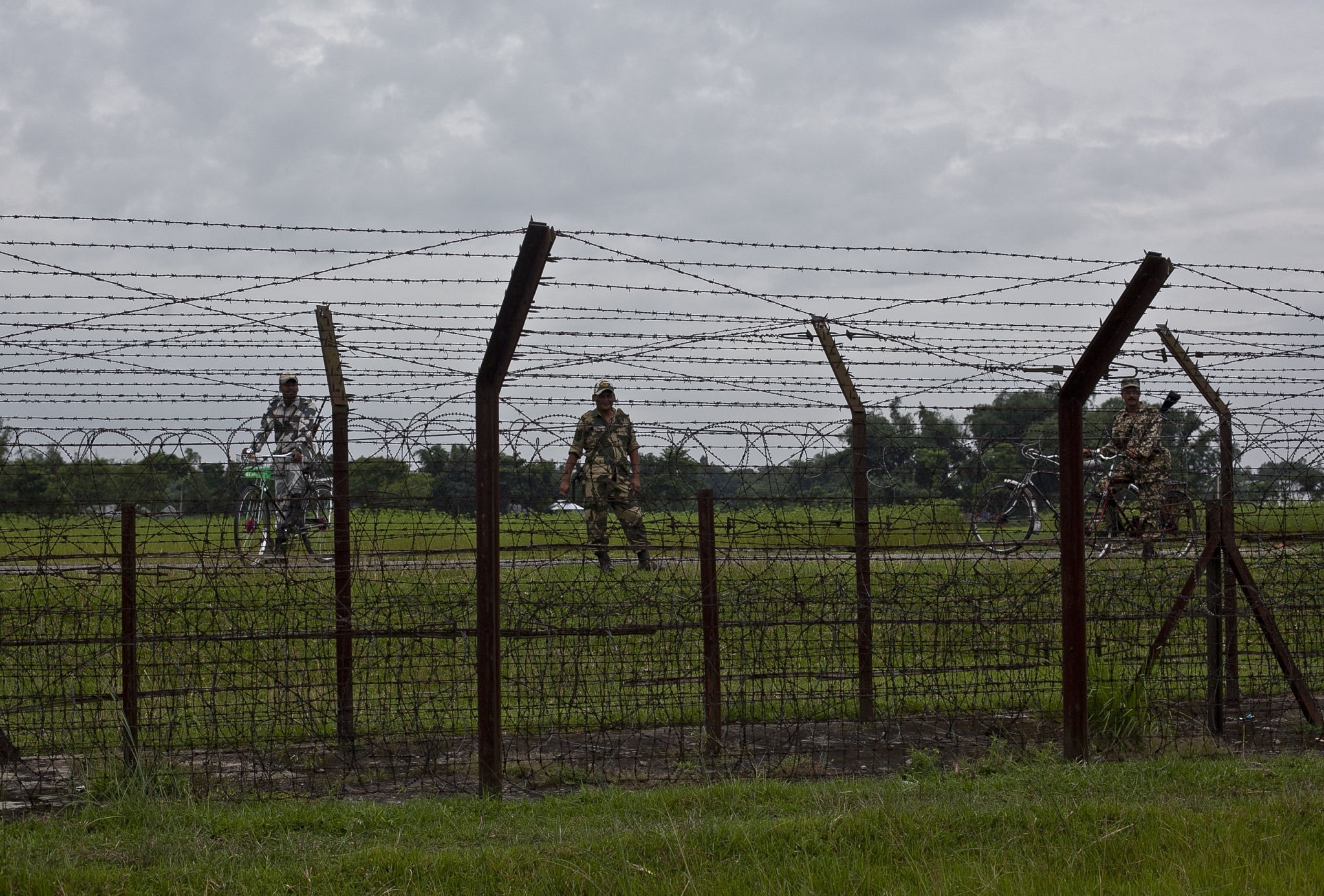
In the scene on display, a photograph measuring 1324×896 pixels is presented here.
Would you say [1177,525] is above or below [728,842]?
above

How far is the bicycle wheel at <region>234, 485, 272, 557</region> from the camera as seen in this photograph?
5922 mm

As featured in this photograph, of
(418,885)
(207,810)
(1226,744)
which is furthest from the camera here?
(1226,744)

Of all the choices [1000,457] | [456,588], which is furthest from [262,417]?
[1000,457]

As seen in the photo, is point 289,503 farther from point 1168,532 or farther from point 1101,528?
point 1101,528

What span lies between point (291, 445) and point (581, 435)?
1629 millimetres

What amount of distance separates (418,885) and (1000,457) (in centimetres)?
436

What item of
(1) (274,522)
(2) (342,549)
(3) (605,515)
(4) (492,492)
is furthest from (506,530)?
(1) (274,522)

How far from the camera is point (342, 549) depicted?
5922 millimetres

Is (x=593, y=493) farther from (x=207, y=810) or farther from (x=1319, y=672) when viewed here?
(x=1319, y=672)

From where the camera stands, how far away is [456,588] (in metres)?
6.35

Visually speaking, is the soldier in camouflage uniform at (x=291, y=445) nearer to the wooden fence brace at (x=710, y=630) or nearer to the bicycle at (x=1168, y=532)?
the wooden fence brace at (x=710, y=630)

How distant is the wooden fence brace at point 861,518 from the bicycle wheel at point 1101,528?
3.83 ft

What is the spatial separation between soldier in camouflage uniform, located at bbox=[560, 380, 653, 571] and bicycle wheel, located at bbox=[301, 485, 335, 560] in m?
1.19

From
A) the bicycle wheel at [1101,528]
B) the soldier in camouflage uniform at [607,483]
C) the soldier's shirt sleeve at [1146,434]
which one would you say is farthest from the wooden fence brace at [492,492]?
the soldier's shirt sleeve at [1146,434]
